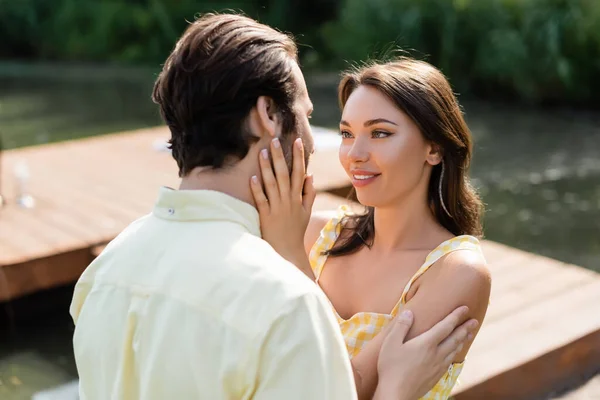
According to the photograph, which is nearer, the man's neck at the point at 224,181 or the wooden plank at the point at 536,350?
the man's neck at the point at 224,181

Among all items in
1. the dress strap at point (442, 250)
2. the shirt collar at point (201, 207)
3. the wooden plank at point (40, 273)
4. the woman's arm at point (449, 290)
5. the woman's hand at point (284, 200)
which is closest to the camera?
the shirt collar at point (201, 207)

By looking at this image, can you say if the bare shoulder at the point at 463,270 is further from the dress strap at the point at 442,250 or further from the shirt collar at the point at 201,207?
the shirt collar at the point at 201,207

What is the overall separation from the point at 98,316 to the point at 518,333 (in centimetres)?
236

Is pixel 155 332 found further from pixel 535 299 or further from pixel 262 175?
pixel 535 299

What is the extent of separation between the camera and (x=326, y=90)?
12945 millimetres

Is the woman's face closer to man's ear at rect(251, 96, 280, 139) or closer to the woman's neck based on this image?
the woman's neck

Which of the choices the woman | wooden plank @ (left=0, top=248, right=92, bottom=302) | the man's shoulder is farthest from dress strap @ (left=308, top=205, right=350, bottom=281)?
wooden plank @ (left=0, top=248, right=92, bottom=302)

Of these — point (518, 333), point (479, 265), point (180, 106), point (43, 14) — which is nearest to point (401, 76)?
point (479, 265)

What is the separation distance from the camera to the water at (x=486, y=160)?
4.30m

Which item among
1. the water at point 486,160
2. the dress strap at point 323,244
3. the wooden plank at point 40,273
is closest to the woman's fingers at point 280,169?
the dress strap at point 323,244

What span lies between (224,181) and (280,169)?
0.37 feet

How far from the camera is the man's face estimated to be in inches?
53.7

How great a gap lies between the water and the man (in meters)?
2.74

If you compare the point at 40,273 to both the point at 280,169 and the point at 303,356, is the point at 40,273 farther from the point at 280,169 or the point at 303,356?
the point at 303,356
